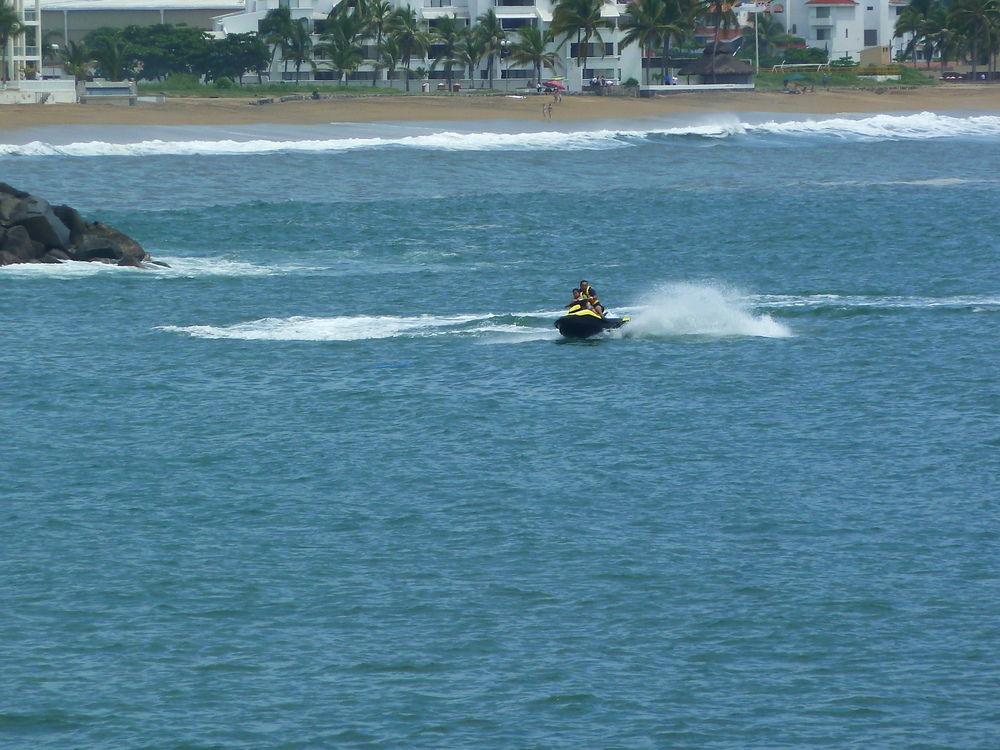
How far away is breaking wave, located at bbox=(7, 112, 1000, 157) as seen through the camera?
102125mm

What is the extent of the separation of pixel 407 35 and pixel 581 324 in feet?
340

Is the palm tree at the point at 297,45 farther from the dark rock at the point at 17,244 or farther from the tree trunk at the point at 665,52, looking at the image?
the dark rock at the point at 17,244

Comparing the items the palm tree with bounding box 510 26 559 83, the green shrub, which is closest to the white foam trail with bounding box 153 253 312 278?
the palm tree with bounding box 510 26 559 83

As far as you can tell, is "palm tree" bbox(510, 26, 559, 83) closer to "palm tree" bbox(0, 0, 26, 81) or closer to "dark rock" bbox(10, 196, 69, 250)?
"palm tree" bbox(0, 0, 26, 81)

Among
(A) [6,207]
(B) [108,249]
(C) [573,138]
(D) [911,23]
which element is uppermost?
(D) [911,23]

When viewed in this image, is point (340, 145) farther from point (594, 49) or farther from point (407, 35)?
point (594, 49)

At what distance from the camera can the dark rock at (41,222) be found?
184ft

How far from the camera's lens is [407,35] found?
14162 cm

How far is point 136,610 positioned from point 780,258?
39300 millimetres

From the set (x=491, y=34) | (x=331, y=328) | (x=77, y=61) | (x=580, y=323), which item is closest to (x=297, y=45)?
(x=491, y=34)

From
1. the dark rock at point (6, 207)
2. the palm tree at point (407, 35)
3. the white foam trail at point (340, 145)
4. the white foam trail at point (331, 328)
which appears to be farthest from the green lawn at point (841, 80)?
the white foam trail at point (331, 328)

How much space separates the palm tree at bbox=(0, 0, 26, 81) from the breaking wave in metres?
23.3

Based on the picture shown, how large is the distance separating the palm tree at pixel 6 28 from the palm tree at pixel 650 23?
49.6 meters

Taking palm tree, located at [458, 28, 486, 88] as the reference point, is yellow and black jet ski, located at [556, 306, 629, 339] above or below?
below
